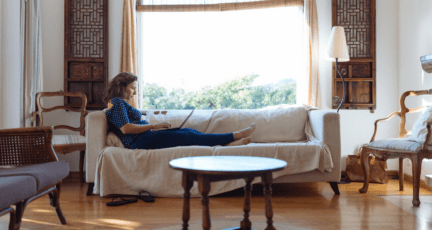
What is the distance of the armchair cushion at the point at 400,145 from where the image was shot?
2774mm

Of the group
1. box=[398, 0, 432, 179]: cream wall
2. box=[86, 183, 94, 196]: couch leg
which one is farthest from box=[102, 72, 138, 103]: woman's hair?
box=[398, 0, 432, 179]: cream wall

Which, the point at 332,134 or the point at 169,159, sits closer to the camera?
the point at 169,159

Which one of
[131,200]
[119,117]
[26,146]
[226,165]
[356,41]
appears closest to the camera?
[226,165]

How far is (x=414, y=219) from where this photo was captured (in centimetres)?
237

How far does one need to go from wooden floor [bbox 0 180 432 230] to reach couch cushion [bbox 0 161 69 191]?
0.38 meters

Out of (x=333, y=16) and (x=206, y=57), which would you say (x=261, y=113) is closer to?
(x=206, y=57)

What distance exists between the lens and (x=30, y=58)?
382 centimetres

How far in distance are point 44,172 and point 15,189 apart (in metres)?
0.33

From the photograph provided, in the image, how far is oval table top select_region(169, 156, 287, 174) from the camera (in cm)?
170

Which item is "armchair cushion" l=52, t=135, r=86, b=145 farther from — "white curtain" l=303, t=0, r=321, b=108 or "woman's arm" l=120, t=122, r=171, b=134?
"white curtain" l=303, t=0, r=321, b=108

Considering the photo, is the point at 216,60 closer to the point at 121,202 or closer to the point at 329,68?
the point at 329,68

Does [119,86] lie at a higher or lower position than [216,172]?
higher

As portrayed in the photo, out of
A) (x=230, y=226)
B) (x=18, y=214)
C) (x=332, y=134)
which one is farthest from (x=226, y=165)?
(x=332, y=134)

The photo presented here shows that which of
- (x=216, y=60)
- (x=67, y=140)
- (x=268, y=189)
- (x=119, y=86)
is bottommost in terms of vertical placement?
(x=268, y=189)
